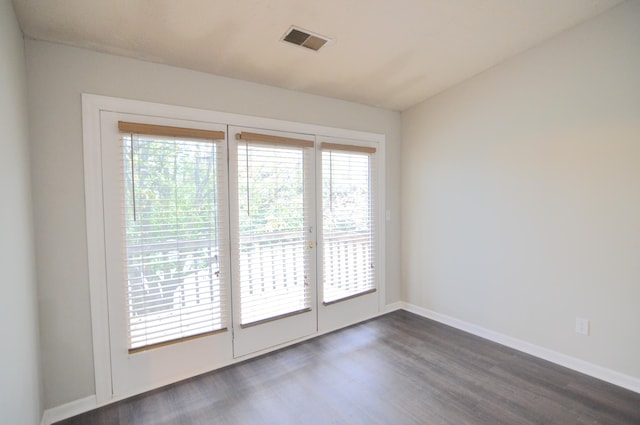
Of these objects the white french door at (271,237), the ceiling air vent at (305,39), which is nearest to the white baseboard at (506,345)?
the white french door at (271,237)

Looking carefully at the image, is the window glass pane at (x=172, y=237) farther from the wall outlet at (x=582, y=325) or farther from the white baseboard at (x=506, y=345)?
the wall outlet at (x=582, y=325)

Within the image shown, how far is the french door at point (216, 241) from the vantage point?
2.12m

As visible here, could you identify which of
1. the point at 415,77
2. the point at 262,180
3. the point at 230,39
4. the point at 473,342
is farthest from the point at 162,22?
the point at 473,342

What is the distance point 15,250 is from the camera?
1.49 meters

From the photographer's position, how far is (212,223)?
2.46 m

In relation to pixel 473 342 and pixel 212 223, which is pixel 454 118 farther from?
pixel 212 223

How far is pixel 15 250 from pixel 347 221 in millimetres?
2600

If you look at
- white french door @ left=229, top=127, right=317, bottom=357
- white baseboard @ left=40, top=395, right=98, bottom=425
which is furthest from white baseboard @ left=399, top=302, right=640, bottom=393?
white baseboard @ left=40, top=395, right=98, bottom=425

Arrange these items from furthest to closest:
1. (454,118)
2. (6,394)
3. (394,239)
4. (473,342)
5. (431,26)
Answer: (394,239) → (454,118) → (473,342) → (431,26) → (6,394)

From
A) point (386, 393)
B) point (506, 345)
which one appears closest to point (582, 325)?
point (506, 345)

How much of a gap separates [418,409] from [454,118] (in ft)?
9.26

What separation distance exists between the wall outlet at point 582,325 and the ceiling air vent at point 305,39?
Result: 3.07m

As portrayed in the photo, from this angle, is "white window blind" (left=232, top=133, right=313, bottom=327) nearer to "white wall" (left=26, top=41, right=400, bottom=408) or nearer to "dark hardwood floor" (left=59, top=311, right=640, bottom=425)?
"dark hardwood floor" (left=59, top=311, right=640, bottom=425)

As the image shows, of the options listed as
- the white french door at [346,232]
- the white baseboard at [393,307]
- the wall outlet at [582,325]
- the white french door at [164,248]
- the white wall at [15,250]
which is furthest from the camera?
the white baseboard at [393,307]
